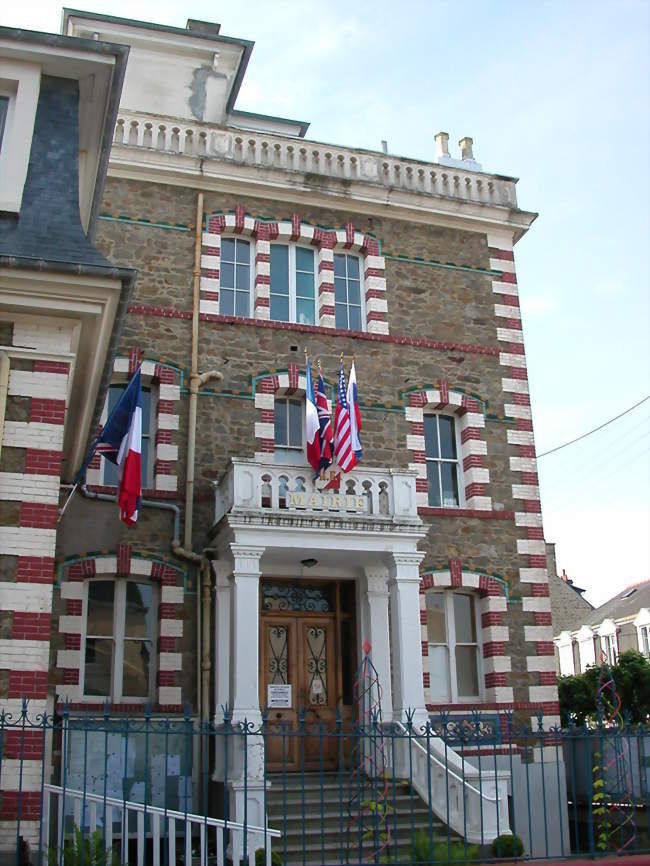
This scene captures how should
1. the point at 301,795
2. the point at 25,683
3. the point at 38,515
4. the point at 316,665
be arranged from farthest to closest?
1. the point at 316,665
2. the point at 301,795
3. the point at 38,515
4. the point at 25,683

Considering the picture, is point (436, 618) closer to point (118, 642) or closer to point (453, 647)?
point (453, 647)

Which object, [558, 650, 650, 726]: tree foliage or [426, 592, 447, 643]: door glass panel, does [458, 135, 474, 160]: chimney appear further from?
[558, 650, 650, 726]: tree foliage

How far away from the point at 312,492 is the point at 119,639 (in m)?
3.81

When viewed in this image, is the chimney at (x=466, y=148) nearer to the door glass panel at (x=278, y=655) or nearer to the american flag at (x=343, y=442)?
the american flag at (x=343, y=442)

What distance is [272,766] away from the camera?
14656 millimetres

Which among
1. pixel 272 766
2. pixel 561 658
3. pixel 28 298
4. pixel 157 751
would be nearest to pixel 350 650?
pixel 272 766

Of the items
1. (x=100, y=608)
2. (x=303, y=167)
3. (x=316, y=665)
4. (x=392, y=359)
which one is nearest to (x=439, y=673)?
(x=316, y=665)

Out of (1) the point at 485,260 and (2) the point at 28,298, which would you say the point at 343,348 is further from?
(2) the point at 28,298

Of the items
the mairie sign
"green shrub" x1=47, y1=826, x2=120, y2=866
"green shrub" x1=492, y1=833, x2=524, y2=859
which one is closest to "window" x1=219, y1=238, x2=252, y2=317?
the mairie sign

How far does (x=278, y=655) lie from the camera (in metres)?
15.5

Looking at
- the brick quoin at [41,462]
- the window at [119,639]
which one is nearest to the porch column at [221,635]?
the window at [119,639]

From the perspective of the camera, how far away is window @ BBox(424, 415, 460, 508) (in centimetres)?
1748

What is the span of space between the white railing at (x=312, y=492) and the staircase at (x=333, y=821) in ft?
12.7

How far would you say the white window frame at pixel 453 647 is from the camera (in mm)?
16344
